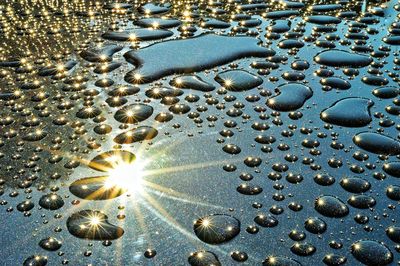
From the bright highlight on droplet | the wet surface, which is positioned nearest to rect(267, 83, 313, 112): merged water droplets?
the wet surface

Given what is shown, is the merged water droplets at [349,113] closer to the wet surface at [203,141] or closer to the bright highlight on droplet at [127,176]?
the wet surface at [203,141]

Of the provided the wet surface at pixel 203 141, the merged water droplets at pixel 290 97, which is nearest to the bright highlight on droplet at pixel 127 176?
the wet surface at pixel 203 141

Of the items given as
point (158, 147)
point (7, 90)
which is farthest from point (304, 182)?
point (7, 90)

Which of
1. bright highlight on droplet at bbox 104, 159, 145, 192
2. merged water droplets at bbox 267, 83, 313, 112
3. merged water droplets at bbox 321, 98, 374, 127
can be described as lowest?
bright highlight on droplet at bbox 104, 159, 145, 192

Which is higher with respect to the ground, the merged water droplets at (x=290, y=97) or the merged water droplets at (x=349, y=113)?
the merged water droplets at (x=290, y=97)

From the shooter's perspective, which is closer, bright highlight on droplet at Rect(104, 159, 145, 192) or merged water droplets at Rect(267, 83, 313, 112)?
bright highlight on droplet at Rect(104, 159, 145, 192)

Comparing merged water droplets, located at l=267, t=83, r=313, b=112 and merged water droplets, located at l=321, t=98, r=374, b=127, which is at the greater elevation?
merged water droplets, located at l=267, t=83, r=313, b=112

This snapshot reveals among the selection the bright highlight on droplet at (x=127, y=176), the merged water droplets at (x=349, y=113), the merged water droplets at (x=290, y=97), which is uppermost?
the merged water droplets at (x=290, y=97)

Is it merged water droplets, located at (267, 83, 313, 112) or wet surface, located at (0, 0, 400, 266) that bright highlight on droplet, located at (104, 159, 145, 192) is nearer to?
wet surface, located at (0, 0, 400, 266)

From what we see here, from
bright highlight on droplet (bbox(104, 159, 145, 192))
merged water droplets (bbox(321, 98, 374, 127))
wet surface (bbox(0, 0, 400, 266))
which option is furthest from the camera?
merged water droplets (bbox(321, 98, 374, 127))
